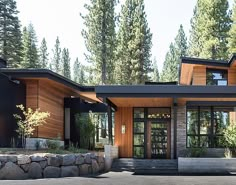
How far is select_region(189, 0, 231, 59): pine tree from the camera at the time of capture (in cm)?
3738

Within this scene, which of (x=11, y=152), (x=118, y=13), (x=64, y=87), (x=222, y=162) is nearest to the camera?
(x=11, y=152)

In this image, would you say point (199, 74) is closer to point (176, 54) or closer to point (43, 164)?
point (43, 164)

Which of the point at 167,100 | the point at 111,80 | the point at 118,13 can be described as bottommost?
the point at 167,100

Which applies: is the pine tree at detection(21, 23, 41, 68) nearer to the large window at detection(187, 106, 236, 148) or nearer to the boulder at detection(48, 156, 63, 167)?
the large window at detection(187, 106, 236, 148)

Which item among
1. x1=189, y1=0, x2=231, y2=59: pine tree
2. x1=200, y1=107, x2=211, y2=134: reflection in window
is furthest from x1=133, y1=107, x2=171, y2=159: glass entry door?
x1=189, y1=0, x2=231, y2=59: pine tree

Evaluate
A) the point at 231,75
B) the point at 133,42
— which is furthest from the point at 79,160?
the point at 133,42

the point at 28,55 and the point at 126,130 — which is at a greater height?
the point at 28,55

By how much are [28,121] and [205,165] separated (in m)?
7.45

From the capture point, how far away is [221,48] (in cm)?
3803

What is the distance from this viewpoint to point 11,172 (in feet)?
43.6

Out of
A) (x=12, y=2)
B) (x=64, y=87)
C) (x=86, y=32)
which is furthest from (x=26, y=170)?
(x=12, y=2)

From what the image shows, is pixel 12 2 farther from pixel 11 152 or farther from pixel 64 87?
pixel 11 152

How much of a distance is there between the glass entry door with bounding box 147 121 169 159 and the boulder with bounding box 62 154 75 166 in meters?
6.65

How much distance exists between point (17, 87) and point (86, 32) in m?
21.0
